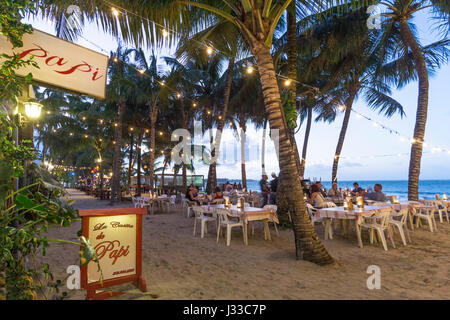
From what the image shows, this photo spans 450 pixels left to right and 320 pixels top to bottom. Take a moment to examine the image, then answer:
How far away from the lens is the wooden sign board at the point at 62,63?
12.3 ft

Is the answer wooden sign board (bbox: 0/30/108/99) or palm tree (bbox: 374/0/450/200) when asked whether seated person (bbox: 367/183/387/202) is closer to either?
palm tree (bbox: 374/0/450/200)

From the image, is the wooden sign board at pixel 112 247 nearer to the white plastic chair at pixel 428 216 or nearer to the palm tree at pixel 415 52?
the white plastic chair at pixel 428 216

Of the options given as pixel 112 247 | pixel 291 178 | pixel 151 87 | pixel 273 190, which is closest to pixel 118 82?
pixel 151 87

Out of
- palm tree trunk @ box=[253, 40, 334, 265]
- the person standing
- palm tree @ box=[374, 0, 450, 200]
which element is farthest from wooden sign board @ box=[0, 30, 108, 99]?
palm tree @ box=[374, 0, 450, 200]

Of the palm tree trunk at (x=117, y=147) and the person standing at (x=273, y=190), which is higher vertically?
the palm tree trunk at (x=117, y=147)

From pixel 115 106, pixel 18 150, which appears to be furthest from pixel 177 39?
pixel 115 106

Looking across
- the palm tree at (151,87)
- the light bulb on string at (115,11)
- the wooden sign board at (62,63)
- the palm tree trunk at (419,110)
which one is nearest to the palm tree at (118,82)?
the palm tree at (151,87)

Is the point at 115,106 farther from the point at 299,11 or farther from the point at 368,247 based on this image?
the point at 368,247

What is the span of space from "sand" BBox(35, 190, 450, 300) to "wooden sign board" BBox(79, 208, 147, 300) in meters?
0.27

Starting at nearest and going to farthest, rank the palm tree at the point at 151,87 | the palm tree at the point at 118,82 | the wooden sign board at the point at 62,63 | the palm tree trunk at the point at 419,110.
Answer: the wooden sign board at the point at 62,63 < the palm tree trunk at the point at 419,110 < the palm tree at the point at 118,82 < the palm tree at the point at 151,87

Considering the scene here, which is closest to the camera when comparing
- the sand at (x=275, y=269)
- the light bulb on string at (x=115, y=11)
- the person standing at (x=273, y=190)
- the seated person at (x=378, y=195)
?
the sand at (x=275, y=269)

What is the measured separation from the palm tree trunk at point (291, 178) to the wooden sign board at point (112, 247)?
241cm

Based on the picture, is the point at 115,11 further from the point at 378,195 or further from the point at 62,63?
the point at 378,195

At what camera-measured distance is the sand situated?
2945 millimetres
